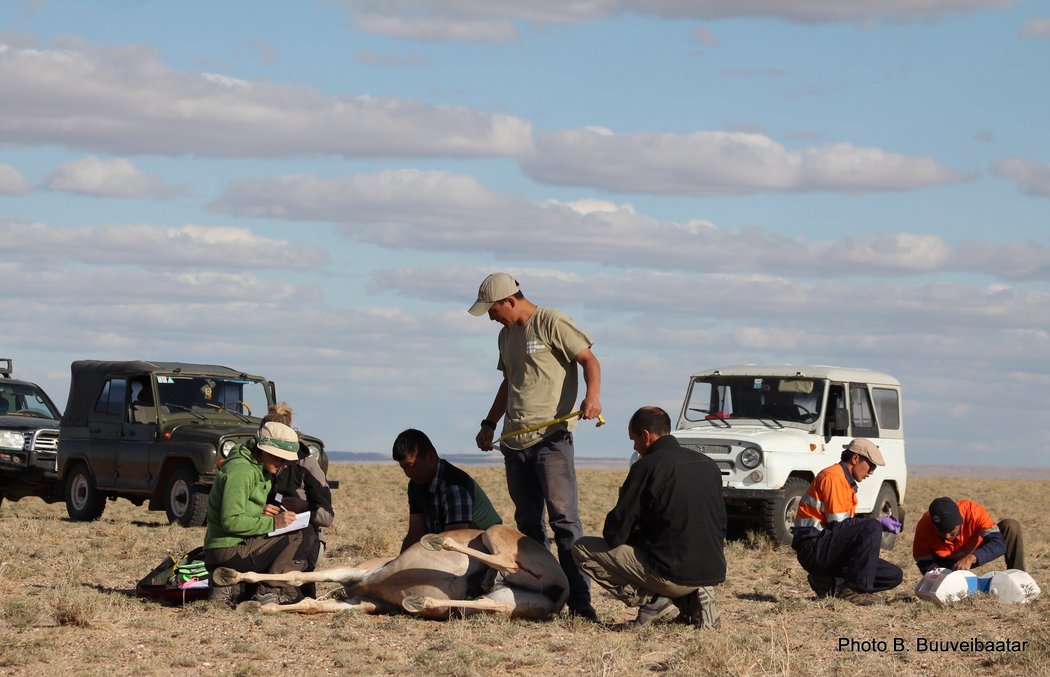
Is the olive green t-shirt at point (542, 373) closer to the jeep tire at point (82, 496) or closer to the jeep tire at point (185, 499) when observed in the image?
the jeep tire at point (185, 499)

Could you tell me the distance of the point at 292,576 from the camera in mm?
8922

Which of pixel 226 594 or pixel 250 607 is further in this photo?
pixel 226 594

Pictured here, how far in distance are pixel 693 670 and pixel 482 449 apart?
218 centimetres

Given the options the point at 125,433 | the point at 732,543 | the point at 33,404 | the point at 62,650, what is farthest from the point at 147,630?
the point at 33,404

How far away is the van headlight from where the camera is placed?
1548cm

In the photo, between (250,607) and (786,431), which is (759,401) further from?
(250,607)

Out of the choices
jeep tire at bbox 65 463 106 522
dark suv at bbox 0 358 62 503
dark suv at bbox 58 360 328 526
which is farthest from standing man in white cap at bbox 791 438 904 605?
dark suv at bbox 0 358 62 503

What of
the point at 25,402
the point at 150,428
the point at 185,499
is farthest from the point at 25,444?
the point at 185,499

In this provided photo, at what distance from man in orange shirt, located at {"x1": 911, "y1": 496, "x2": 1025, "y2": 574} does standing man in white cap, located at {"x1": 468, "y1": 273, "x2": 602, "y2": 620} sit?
3360 millimetres

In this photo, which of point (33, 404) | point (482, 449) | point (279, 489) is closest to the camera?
point (482, 449)

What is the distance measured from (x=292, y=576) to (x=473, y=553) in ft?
4.10

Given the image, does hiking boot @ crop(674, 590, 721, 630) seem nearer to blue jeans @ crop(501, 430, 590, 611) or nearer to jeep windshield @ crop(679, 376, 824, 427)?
blue jeans @ crop(501, 430, 590, 611)

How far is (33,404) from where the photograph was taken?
803 inches

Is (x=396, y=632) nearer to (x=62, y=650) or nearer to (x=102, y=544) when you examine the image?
(x=62, y=650)
